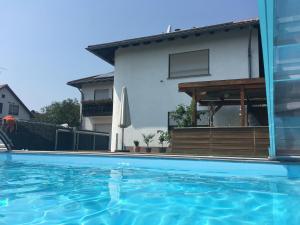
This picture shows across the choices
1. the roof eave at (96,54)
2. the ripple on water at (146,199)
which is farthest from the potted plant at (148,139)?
the ripple on water at (146,199)

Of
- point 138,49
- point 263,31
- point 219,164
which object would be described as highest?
point 138,49

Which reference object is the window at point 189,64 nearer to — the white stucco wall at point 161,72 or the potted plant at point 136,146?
the white stucco wall at point 161,72

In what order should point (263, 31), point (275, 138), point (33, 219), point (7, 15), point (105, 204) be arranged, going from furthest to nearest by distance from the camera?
point (7, 15) < point (275, 138) < point (263, 31) < point (105, 204) < point (33, 219)

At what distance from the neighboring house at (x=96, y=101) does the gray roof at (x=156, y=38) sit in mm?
4622

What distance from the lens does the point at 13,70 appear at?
2200cm

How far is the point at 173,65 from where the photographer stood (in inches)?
666

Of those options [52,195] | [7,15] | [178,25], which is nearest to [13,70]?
[7,15]

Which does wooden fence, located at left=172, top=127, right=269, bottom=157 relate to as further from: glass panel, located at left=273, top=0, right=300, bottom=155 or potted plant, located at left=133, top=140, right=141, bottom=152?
potted plant, located at left=133, top=140, right=141, bottom=152

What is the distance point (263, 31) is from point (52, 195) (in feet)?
13.9

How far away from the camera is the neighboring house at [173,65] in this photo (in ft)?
49.6

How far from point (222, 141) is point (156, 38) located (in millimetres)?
7471

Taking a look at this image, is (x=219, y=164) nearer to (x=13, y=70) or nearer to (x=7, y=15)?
(x=7, y=15)

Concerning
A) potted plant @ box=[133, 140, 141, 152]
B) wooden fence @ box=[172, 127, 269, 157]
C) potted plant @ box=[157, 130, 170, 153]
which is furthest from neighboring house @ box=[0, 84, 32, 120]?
wooden fence @ box=[172, 127, 269, 157]

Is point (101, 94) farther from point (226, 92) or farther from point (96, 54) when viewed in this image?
point (226, 92)
